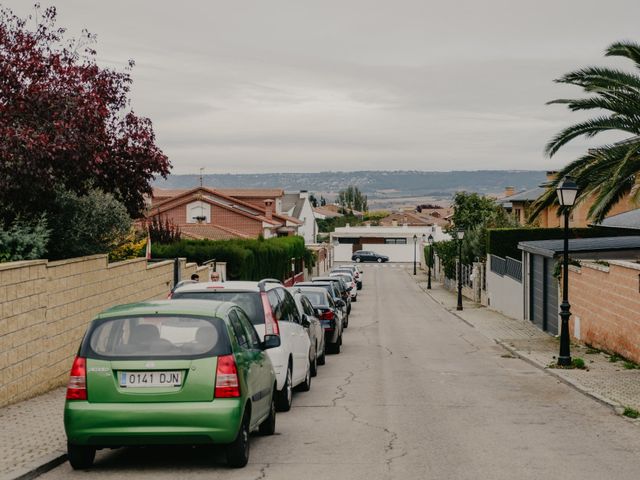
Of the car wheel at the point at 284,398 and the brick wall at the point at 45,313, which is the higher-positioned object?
the brick wall at the point at 45,313

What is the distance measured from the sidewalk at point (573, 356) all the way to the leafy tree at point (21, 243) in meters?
9.14

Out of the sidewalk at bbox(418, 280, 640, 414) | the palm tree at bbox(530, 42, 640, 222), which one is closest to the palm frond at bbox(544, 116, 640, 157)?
the palm tree at bbox(530, 42, 640, 222)

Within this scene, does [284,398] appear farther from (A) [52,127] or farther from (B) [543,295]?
(B) [543,295]

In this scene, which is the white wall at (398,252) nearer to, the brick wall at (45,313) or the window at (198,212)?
the window at (198,212)

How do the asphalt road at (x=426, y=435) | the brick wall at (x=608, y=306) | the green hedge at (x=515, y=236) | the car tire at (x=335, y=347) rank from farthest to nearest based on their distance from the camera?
the green hedge at (x=515, y=236) < the car tire at (x=335, y=347) < the brick wall at (x=608, y=306) < the asphalt road at (x=426, y=435)

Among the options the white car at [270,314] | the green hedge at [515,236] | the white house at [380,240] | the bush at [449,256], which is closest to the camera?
the white car at [270,314]

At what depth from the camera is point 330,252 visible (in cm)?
11950

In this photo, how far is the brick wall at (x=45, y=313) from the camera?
43.9 feet

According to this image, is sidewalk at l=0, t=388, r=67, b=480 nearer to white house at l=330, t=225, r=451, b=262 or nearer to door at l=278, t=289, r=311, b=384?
door at l=278, t=289, r=311, b=384

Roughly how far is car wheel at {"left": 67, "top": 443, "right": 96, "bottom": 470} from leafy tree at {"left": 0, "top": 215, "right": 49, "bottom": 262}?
6.74 m

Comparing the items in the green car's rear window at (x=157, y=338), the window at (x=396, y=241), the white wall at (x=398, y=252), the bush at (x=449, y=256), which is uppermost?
the green car's rear window at (x=157, y=338)

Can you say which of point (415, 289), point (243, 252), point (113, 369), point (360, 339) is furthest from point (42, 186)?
point (415, 289)

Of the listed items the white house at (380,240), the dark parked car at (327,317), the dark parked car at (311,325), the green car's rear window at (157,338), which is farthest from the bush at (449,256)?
the white house at (380,240)

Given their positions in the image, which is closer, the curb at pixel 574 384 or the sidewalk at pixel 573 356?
the curb at pixel 574 384
